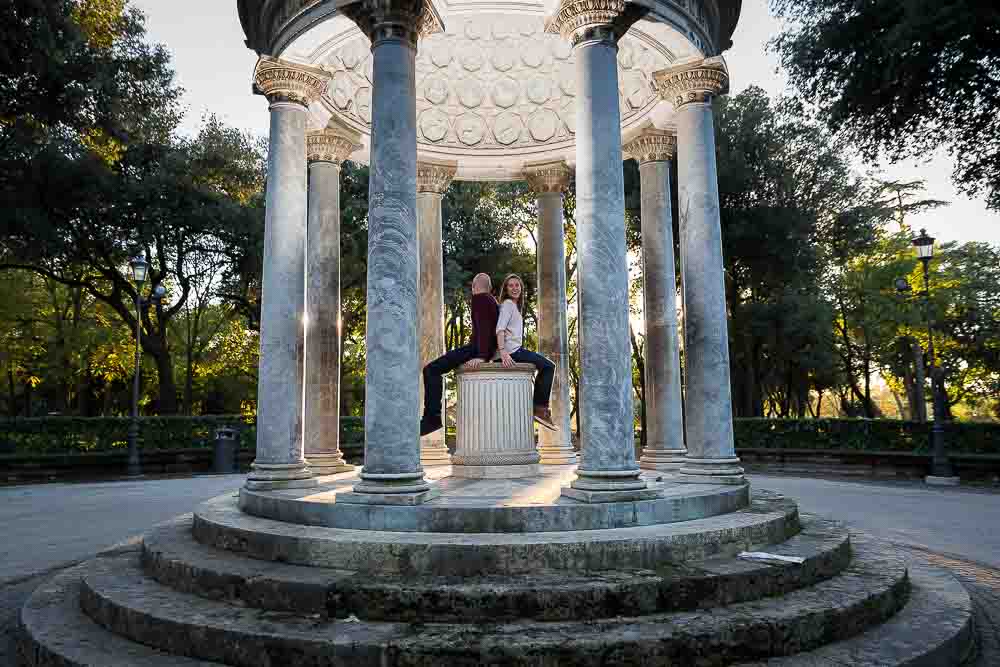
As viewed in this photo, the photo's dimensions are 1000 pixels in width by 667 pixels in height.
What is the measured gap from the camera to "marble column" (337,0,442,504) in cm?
904

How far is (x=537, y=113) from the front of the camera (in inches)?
691

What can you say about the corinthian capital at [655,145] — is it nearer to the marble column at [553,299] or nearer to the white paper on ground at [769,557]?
the marble column at [553,299]

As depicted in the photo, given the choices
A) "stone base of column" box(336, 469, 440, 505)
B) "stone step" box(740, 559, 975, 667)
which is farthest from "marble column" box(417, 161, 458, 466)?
"stone step" box(740, 559, 975, 667)

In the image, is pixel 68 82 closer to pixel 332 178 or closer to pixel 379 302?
pixel 332 178

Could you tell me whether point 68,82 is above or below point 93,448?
above

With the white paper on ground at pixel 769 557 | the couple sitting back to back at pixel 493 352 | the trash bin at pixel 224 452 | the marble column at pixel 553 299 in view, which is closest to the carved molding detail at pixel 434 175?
the marble column at pixel 553 299

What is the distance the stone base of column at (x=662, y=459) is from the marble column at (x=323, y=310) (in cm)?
657

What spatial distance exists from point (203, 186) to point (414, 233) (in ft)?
105

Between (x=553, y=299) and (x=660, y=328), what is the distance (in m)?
3.17

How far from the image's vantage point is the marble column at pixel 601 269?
9.22m

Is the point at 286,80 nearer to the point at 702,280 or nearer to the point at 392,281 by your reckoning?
the point at 392,281

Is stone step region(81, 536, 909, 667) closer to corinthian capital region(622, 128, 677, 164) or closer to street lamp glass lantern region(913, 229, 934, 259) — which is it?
corinthian capital region(622, 128, 677, 164)

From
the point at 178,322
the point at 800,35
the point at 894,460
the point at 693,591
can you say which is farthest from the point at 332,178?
the point at 178,322

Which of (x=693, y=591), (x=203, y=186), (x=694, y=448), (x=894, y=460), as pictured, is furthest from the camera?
(x=203, y=186)
